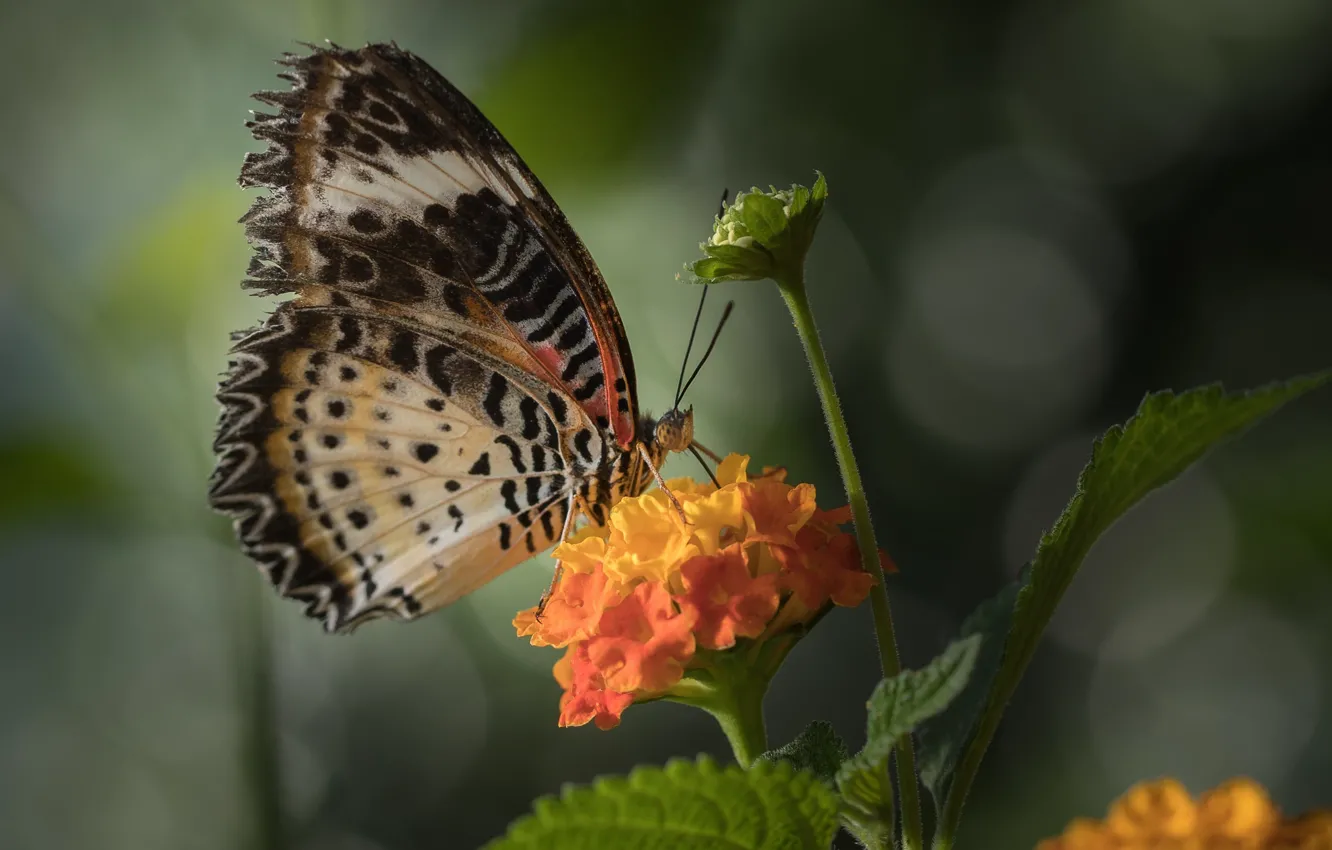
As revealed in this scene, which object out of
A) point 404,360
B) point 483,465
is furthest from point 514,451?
point 404,360

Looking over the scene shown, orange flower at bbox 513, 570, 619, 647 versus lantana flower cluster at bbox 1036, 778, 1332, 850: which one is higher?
orange flower at bbox 513, 570, 619, 647

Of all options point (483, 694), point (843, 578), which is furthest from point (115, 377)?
point (843, 578)

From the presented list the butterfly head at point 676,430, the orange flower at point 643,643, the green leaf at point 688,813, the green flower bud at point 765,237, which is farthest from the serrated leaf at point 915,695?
the butterfly head at point 676,430

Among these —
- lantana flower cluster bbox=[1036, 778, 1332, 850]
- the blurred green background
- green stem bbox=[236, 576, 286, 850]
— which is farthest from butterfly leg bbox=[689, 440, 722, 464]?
the blurred green background

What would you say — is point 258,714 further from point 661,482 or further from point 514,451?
point 661,482

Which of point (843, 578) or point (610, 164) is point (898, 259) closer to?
point (610, 164)

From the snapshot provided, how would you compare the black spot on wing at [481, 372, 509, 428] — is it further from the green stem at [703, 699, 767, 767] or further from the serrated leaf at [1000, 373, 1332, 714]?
the serrated leaf at [1000, 373, 1332, 714]
